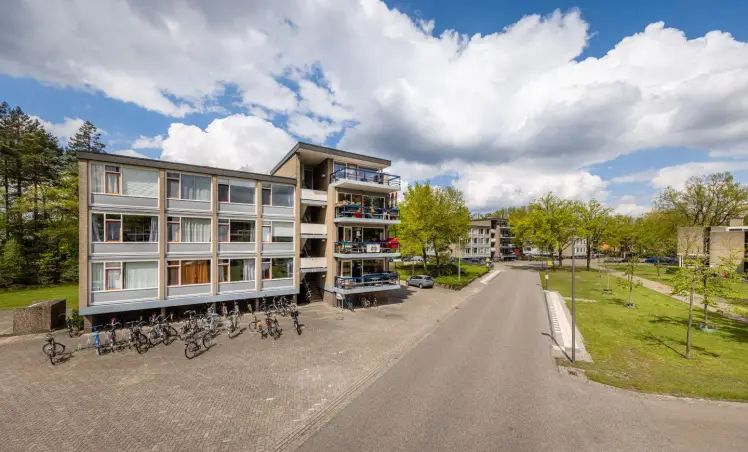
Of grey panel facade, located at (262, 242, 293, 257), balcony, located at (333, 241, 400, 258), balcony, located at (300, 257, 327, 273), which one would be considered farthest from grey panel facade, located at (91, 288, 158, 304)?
balcony, located at (333, 241, 400, 258)

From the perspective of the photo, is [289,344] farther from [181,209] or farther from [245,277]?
[181,209]

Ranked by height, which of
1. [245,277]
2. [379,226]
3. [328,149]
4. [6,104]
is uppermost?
[6,104]

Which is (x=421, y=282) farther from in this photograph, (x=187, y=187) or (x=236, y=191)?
(x=187, y=187)

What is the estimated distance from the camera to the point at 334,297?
24.4 m

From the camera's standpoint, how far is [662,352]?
591 inches

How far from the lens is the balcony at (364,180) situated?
948 inches

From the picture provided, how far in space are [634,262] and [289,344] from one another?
108ft

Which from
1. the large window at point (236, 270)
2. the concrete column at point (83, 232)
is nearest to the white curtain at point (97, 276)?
the concrete column at point (83, 232)

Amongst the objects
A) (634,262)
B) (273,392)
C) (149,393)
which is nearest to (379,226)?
(273,392)

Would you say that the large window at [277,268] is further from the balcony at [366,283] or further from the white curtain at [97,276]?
the white curtain at [97,276]

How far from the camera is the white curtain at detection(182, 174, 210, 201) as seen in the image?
1944cm

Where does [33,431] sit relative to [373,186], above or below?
below

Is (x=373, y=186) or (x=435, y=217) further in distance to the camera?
(x=435, y=217)

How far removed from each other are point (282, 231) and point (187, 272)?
6989 millimetres
